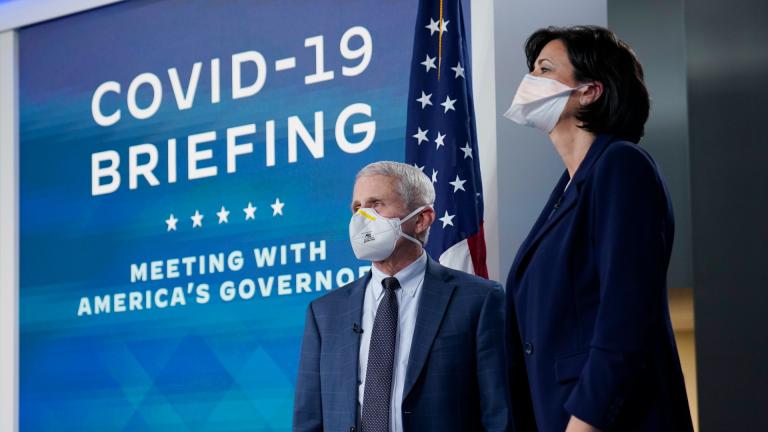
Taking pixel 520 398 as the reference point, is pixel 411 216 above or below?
above

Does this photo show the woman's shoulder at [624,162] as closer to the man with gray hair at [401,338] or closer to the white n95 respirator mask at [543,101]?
the white n95 respirator mask at [543,101]

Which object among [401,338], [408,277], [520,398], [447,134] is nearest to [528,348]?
[520,398]

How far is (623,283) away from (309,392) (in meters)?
1.46

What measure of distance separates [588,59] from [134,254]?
359 centimetres

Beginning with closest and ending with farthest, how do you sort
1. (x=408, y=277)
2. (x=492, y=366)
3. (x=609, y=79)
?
(x=609, y=79) → (x=492, y=366) → (x=408, y=277)

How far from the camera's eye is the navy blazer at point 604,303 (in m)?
2.23

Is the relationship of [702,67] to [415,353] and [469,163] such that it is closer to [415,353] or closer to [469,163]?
[469,163]

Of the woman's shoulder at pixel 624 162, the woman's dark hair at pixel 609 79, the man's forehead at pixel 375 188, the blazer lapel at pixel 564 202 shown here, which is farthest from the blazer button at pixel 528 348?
the man's forehead at pixel 375 188

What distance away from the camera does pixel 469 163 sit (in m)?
4.12

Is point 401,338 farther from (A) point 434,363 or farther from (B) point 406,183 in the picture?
(B) point 406,183

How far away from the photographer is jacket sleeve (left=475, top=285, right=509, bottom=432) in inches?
128

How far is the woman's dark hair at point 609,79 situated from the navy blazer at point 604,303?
0.24 feet

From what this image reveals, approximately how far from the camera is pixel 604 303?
2266mm

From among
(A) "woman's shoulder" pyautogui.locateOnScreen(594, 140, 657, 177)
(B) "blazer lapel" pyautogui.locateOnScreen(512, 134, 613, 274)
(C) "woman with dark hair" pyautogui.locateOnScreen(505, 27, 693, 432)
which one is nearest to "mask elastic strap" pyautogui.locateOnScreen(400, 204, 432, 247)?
(C) "woman with dark hair" pyautogui.locateOnScreen(505, 27, 693, 432)
